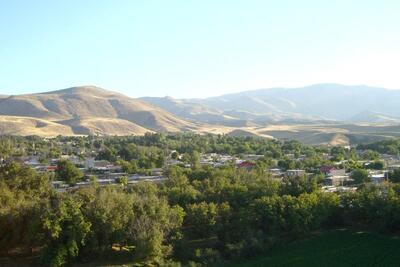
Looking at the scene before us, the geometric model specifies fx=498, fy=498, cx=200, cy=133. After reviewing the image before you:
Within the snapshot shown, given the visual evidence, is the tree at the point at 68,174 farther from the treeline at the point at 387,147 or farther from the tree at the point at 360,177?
the treeline at the point at 387,147

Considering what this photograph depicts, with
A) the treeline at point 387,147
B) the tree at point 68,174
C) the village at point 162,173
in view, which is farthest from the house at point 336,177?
the treeline at point 387,147

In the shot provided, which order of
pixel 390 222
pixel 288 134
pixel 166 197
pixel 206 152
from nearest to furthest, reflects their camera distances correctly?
pixel 390 222, pixel 166 197, pixel 206 152, pixel 288 134

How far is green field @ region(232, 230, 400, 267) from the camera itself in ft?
87.5

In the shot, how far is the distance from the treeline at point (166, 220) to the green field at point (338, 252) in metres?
0.98

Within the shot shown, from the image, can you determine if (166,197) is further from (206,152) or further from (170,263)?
(206,152)

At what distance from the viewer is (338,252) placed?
28062 mm

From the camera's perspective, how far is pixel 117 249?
2988 centimetres

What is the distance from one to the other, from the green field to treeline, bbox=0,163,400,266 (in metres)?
0.98

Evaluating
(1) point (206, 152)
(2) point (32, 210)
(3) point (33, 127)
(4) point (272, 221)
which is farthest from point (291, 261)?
(3) point (33, 127)

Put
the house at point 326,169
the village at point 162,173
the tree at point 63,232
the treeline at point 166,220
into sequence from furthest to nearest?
the house at point 326,169 → the village at point 162,173 → the treeline at point 166,220 → the tree at point 63,232

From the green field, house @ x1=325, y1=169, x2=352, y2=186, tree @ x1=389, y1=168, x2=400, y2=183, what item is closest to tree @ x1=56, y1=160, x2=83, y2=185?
house @ x1=325, y1=169, x2=352, y2=186

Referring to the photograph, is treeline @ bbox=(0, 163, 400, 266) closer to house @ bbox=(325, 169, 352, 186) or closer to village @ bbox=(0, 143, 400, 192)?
village @ bbox=(0, 143, 400, 192)

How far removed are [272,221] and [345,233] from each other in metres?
4.82

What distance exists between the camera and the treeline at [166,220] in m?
27.4
